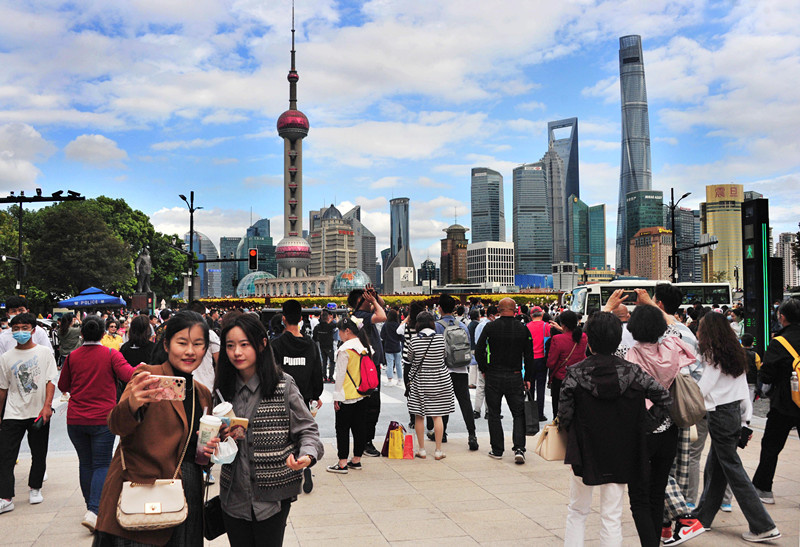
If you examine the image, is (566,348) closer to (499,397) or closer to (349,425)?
(499,397)

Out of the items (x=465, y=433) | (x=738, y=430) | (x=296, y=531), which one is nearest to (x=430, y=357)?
(x=465, y=433)

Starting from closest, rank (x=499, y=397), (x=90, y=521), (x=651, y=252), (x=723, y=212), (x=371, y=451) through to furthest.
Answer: (x=90, y=521) < (x=499, y=397) < (x=371, y=451) < (x=723, y=212) < (x=651, y=252)

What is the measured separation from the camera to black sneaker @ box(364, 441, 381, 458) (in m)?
8.37

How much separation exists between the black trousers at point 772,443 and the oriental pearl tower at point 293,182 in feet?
510

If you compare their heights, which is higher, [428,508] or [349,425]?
[349,425]

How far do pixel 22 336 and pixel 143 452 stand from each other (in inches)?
158

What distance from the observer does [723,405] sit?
518 cm

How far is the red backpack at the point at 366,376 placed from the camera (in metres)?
7.25

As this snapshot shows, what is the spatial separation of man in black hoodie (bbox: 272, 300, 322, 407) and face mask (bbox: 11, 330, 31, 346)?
2297mm

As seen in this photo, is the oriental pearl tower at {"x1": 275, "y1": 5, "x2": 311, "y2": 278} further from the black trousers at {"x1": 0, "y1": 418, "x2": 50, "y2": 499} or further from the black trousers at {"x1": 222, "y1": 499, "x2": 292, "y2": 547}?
the black trousers at {"x1": 222, "y1": 499, "x2": 292, "y2": 547}

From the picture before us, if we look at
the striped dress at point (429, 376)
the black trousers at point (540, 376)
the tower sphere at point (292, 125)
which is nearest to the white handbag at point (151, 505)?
the striped dress at point (429, 376)

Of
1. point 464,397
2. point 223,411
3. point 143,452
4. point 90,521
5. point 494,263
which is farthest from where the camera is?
point 494,263

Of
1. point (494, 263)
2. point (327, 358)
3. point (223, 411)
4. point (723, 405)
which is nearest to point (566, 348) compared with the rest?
point (723, 405)

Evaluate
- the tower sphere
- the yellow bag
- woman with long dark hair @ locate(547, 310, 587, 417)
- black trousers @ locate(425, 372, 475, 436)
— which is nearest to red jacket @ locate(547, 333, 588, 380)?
woman with long dark hair @ locate(547, 310, 587, 417)
